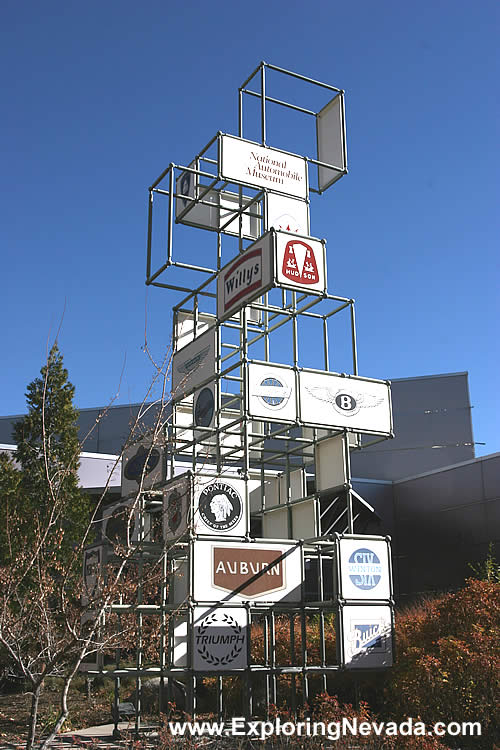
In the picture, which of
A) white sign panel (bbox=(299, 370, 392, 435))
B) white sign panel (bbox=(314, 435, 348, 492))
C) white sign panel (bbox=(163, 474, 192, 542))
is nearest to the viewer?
white sign panel (bbox=(163, 474, 192, 542))

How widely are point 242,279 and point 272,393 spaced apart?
2293mm

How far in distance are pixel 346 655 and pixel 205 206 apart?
1005 centimetres

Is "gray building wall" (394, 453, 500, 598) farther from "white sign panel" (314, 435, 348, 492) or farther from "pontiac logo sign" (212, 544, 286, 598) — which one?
"pontiac logo sign" (212, 544, 286, 598)

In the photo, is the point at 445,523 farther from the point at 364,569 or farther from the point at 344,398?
the point at 364,569

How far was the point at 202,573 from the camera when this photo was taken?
12.1m

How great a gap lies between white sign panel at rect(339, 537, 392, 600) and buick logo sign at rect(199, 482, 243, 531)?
1.89 meters

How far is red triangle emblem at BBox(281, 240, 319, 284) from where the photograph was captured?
14.0 metres

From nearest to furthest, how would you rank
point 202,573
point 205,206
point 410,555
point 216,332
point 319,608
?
point 202,573, point 319,608, point 216,332, point 205,206, point 410,555

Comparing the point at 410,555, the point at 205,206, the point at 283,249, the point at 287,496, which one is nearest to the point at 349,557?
the point at 287,496

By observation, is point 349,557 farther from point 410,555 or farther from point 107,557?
point 410,555

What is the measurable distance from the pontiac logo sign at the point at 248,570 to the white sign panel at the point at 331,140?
8.94 m

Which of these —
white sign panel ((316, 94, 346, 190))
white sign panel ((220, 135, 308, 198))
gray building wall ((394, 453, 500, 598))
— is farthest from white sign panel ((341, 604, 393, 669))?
gray building wall ((394, 453, 500, 598))

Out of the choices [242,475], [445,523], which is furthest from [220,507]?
[445,523]

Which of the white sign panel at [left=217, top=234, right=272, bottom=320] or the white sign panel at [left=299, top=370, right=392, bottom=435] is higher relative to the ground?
the white sign panel at [left=217, top=234, right=272, bottom=320]
